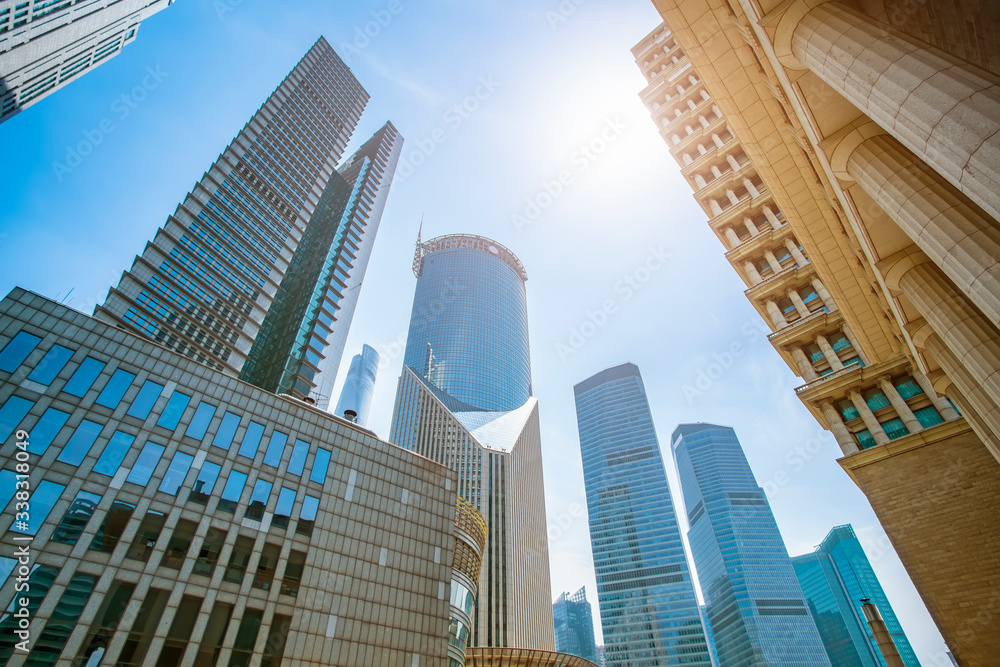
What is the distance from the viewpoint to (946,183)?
9.83 meters

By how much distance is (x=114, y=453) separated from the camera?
963 inches

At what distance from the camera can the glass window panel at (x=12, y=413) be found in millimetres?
22094

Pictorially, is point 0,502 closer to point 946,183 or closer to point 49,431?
point 49,431

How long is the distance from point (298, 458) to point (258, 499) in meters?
3.41

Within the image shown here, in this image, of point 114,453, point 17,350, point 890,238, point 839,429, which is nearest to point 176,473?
point 114,453

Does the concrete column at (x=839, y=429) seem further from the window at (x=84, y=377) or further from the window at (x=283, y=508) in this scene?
the window at (x=84, y=377)

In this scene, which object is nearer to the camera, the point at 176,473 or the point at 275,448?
the point at 176,473

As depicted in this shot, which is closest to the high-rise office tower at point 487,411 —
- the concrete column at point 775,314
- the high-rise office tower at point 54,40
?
the concrete column at point 775,314

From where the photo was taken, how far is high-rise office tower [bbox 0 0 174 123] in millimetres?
59394

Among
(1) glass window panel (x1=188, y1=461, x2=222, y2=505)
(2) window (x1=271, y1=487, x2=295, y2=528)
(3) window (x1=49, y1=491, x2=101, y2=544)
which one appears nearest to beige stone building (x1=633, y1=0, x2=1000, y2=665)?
(2) window (x1=271, y1=487, x2=295, y2=528)

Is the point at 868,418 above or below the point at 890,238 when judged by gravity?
above

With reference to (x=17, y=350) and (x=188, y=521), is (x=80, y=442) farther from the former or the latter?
(x=188, y=521)

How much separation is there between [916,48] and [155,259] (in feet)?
247

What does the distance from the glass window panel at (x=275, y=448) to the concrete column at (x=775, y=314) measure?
34.6 meters
